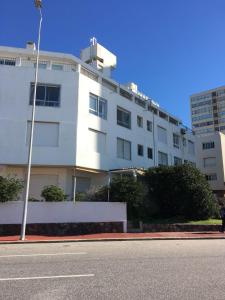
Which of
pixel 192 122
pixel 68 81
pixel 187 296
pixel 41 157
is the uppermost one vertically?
pixel 192 122

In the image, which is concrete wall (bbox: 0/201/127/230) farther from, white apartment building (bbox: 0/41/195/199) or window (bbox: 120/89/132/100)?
window (bbox: 120/89/132/100)

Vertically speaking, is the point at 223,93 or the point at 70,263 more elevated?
the point at 223,93

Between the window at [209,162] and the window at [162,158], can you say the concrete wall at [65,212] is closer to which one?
the window at [162,158]

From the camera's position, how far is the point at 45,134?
92.3 feet

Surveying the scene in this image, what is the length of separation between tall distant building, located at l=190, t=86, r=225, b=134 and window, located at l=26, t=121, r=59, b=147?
259ft

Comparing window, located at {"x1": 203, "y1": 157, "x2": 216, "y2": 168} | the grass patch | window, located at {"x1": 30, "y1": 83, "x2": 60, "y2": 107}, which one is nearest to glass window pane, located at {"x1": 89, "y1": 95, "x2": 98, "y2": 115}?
window, located at {"x1": 30, "y1": 83, "x2": 60, "y2": 107}

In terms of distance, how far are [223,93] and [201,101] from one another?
23.1ft

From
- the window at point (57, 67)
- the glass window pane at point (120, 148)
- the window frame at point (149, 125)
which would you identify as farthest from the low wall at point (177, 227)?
the window frame at point (149, 125)

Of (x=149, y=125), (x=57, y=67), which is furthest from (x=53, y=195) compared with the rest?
(x=149, y=125)

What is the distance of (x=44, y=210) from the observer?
2075 centimetres

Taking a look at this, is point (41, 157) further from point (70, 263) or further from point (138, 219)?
point (70, 263)

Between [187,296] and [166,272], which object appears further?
[166,272]

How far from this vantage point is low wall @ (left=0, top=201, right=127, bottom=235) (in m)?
20.1

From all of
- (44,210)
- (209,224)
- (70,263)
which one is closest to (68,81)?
(44,210)
